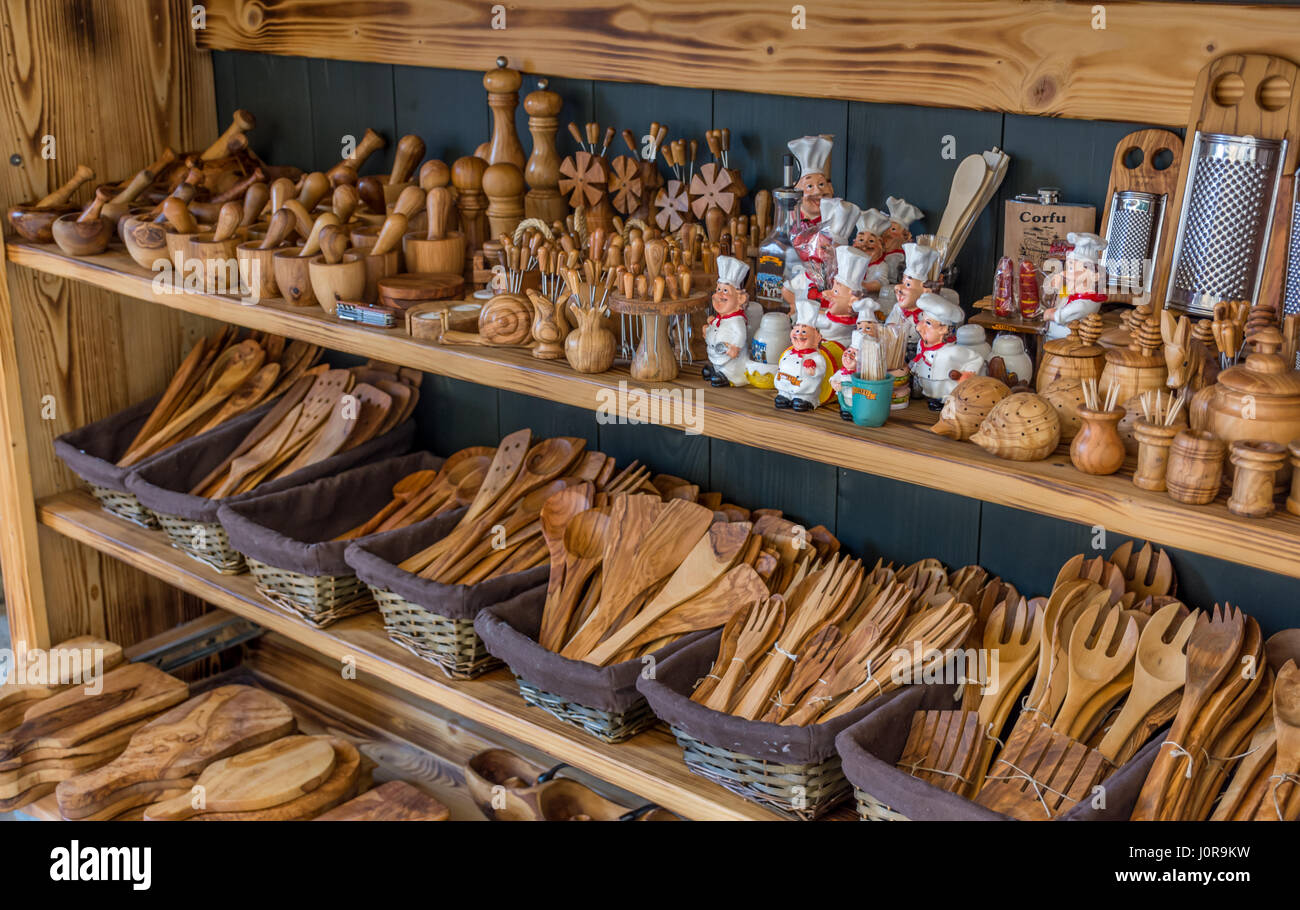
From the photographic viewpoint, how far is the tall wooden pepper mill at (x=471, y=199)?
2.00m

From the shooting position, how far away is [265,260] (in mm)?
1962

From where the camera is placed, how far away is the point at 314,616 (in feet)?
6.54

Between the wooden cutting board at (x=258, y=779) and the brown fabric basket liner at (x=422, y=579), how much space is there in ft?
1.20

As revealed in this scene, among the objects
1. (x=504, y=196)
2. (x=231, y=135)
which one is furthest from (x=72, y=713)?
(x=504, y=196)

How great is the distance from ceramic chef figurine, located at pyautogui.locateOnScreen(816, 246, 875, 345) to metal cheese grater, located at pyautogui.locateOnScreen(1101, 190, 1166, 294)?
277 mm

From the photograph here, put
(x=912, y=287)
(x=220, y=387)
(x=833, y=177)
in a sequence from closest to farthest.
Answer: (x=912, y=287), (x=833, y=177), (x=220, y=387)

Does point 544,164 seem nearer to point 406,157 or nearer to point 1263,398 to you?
point 406,157

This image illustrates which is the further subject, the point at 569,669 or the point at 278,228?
the point at 278,228

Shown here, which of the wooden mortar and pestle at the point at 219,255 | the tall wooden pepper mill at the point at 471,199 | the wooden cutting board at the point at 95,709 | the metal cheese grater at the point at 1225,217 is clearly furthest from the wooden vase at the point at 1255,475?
the wooden cutting board at the point at 95,709

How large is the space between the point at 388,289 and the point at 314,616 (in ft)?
1.76

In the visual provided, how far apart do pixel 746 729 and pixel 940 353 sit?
0.48 m

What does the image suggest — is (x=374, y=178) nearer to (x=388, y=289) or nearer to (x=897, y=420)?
(x=388, y=289)

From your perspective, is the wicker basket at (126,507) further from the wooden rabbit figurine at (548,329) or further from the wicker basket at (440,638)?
the wooden rabbit figurine at (548,329)

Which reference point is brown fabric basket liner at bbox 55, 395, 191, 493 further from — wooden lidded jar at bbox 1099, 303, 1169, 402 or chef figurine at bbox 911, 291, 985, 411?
wooden lidded jar at bbox 1099, 303, 1169, 402
